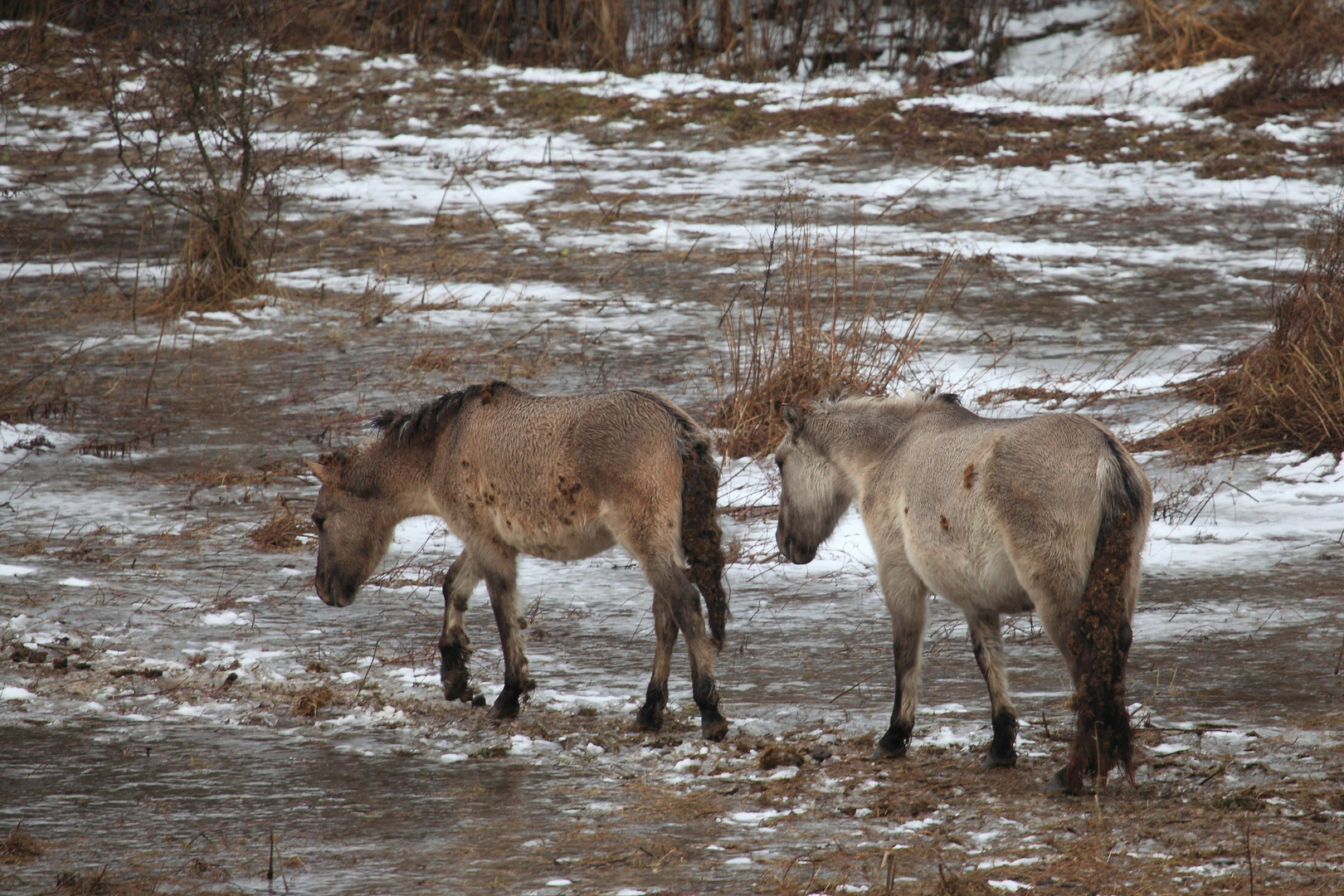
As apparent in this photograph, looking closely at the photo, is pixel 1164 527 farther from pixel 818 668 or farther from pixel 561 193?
pixel 561 193

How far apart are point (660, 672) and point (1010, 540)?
165 centimetres

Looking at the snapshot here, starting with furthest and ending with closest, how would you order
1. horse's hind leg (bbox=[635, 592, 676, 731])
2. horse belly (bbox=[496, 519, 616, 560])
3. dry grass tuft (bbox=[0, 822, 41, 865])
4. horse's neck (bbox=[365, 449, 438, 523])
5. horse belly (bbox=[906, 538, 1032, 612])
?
horse's neck (bbox=[365, 449, 438, 523]), horse belly (bbox=[496, 519, 616, 560]), horse's hind leg (bbox=[635, 592, 676, 731]), horse belly (bbox=[906, 538, 1032, 612]), dry grass tuft (bbox=[0, 822, 41, 865])

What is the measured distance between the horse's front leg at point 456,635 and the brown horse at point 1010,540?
6.37ft

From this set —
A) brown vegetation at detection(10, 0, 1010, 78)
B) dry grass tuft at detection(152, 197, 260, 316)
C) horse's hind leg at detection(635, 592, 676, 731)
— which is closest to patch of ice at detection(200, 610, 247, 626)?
horse's hind leg at detection(635, 592, 676, 731)

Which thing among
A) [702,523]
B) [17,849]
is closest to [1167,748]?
[702,523]

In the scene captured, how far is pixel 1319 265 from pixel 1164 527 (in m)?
2.55

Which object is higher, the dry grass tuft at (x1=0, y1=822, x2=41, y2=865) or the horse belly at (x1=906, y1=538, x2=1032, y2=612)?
the horse belly at (x1=906, y1=538, x2=1032, y2=612)

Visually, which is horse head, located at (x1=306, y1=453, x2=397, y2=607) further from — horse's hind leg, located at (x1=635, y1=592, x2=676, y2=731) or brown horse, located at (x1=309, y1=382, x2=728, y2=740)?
horse's hind leg, located at (x1=635, y1=592, x2=676, y2=731)

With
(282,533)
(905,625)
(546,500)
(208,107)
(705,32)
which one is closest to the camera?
(905,625)

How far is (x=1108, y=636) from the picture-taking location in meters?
4.23

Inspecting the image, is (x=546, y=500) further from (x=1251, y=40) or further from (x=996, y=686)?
(x=1251, y=40)

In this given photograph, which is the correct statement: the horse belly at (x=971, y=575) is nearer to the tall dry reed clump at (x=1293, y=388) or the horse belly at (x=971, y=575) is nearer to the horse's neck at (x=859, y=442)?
the horse's neck at (x=859, y=442)

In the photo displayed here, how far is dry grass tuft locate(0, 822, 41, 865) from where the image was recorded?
3930 millimetres

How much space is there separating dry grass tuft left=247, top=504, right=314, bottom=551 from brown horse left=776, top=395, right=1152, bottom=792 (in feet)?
13.1
